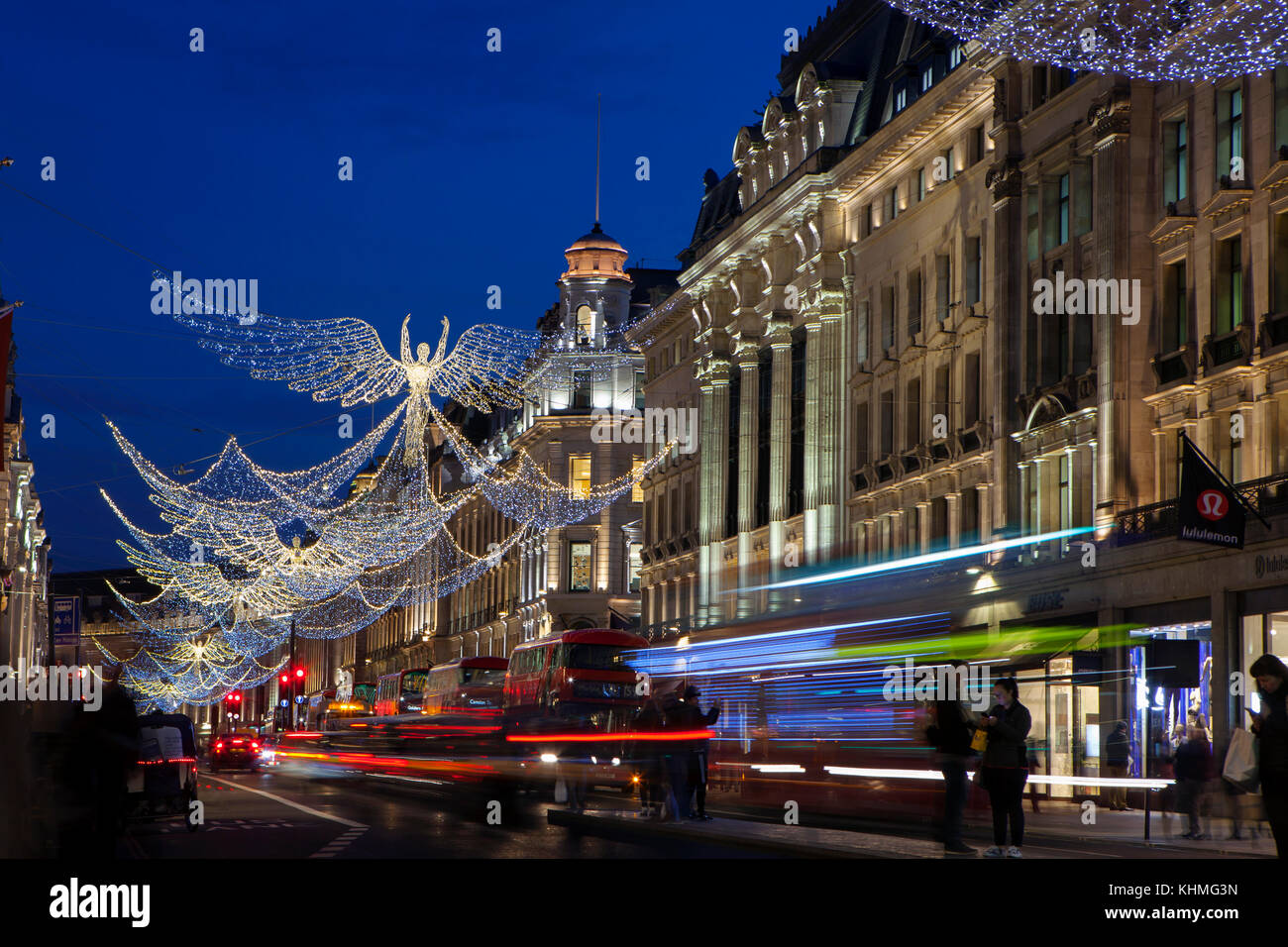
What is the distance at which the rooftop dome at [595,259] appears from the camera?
8256 centimetres

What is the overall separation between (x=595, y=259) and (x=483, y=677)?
31.1 m

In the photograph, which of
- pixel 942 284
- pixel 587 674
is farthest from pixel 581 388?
pixel 587 674

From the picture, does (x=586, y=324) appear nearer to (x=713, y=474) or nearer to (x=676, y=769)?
(x=713, y=474)

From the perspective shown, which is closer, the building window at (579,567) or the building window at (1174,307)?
the building window at (1174,307)

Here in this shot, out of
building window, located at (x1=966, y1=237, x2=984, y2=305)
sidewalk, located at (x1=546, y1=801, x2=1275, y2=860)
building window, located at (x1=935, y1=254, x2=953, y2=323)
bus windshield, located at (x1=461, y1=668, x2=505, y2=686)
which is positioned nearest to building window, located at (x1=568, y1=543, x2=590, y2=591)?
bus windshield, located at (x1=461, y1=668, x2=505, y2=686)

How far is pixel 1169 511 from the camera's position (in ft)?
113

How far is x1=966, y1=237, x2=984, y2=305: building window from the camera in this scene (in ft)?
147

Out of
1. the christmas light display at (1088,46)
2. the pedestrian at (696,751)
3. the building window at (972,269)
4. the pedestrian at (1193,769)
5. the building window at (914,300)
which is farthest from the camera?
the building window at (914,300)

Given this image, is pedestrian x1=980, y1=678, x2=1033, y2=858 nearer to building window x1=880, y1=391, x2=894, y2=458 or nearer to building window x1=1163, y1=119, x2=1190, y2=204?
building window x1=1163, y1=119, x2=1190, y2=204

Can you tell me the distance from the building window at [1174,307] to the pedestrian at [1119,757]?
7.85 meters

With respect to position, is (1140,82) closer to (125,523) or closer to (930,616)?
(930,616)

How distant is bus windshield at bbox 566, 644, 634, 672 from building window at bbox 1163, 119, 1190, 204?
17177mm

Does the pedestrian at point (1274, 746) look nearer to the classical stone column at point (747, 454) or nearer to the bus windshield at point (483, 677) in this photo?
the bus windshield at point (483, 677)

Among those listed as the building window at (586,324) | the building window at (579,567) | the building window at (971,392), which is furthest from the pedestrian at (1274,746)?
the building window at (579,567)
